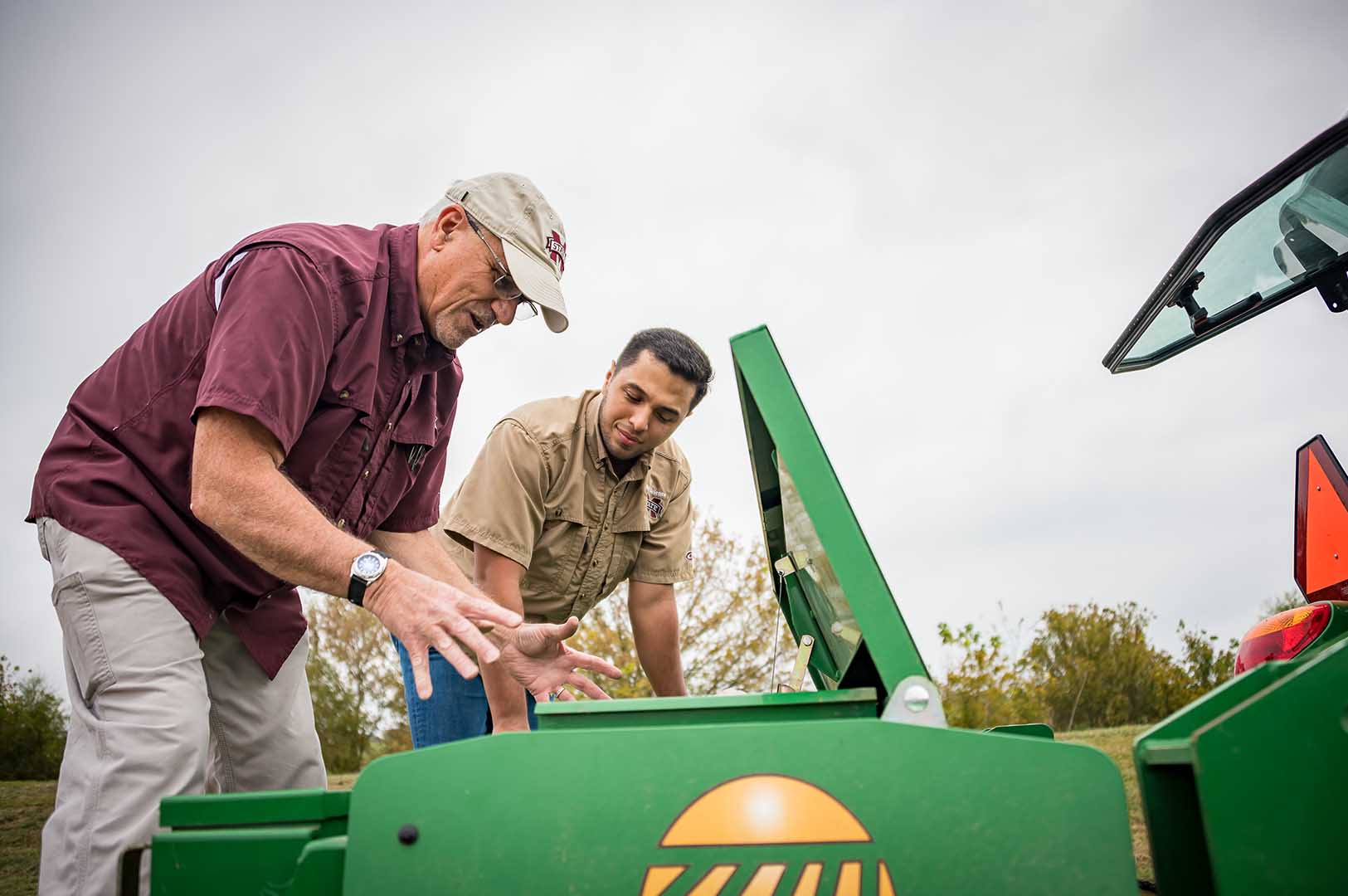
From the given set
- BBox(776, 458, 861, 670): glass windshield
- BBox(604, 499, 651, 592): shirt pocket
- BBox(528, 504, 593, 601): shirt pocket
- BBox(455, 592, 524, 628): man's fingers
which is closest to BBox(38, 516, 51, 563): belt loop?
BBox(455, 592, 524, 628): man's fingers

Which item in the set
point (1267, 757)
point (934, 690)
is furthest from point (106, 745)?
point (1267, 757)

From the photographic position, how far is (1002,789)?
3.63ft

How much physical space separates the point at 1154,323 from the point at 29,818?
6.65m

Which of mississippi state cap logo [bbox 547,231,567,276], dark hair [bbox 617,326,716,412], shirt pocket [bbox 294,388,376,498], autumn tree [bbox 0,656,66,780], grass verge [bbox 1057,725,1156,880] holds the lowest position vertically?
grass verge [bbox 1057,725,1156,880]

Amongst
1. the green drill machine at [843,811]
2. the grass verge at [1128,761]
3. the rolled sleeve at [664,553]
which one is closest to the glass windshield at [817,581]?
the green drill machine at [843,811]

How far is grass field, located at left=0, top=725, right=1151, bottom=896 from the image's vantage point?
382 centimetres

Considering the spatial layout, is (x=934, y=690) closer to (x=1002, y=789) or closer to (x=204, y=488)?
(x=1002, y=789)

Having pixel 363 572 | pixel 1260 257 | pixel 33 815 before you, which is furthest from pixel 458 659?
pixel 33 815

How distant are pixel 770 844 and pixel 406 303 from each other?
1.61 m

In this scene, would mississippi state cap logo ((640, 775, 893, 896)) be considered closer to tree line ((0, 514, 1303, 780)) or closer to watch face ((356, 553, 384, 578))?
watch face ((356, 553, 384, 578))

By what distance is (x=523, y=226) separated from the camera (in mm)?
2203

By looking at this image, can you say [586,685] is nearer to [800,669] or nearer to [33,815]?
[800,669]

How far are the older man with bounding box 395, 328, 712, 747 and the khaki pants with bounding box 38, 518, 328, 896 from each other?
3.24 feet

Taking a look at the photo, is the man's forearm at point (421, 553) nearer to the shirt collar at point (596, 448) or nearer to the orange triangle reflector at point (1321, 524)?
the shirt collar at point (596, 448)
